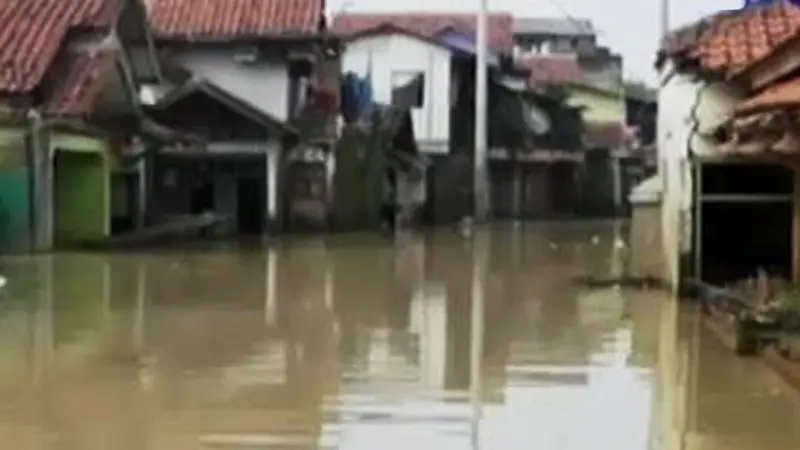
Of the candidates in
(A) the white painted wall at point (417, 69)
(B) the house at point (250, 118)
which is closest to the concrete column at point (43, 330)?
(B) the house at point (250, 118)

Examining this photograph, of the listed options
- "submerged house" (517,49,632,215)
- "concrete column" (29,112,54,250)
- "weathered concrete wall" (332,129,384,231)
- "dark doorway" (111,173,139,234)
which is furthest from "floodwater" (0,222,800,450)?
"submerged house" (517,49,632,215)

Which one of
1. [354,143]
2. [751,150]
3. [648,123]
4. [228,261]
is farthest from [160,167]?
[648,123]

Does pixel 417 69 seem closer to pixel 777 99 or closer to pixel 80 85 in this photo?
pixel 80 85

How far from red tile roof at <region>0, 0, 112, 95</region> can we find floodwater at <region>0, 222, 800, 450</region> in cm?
622

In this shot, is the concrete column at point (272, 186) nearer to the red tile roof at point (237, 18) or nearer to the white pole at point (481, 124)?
the red tile roof at point (237, 18)

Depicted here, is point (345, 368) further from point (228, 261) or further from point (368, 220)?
point (368, 220)

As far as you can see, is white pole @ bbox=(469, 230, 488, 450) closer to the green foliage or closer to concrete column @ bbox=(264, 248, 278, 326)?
concrete column @ bbox=(264, 248, 278, 326)

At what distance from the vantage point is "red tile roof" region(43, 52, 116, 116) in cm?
3206

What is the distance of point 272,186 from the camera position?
42.2 metres

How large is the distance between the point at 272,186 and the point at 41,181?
11530 millimetres

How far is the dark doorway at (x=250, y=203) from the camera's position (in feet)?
142

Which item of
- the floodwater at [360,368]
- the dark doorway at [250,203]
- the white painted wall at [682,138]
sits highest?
the white painted wall at [682,138]

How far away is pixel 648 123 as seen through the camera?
79188mm

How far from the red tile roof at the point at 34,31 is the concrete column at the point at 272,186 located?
8.92 metres
